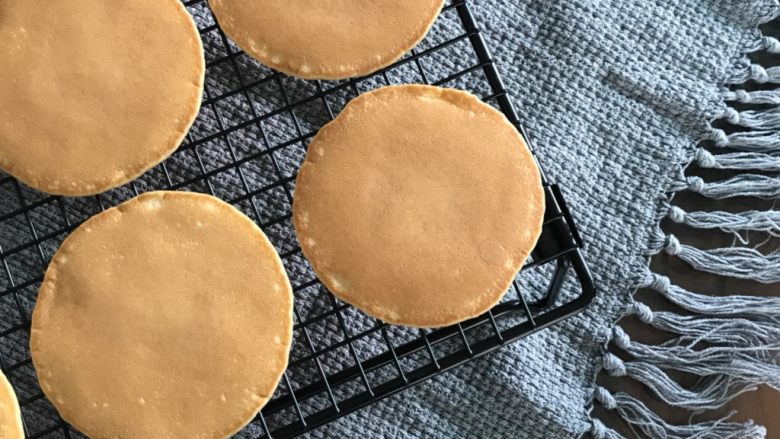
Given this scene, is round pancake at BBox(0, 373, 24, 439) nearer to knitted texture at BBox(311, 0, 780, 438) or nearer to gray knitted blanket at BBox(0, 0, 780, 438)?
gray knitted blanket at BBox(0, 0, 780, 438)

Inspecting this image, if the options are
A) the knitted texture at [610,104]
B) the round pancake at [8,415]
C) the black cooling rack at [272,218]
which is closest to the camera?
the round pancake at [8,415]

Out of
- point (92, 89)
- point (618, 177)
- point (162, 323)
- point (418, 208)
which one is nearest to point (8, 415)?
point (162, 323)

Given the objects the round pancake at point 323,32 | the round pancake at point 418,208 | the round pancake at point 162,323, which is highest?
the round pancake at point 323,32

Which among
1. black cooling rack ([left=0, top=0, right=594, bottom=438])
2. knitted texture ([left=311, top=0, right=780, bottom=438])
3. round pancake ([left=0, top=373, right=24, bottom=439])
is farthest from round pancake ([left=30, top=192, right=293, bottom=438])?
knitted texture ([left=311, top=0, right=780, bottom=438])

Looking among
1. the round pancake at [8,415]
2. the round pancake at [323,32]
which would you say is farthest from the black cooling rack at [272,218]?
the round pancake at [8,415]

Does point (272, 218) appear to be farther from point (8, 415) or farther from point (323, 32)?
point (8, 415)

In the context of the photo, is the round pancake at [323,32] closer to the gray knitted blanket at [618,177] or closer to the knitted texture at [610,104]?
the gray knitted blanket at [618,177]

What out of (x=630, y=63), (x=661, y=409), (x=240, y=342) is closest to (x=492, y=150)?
(x=240, y=342)
